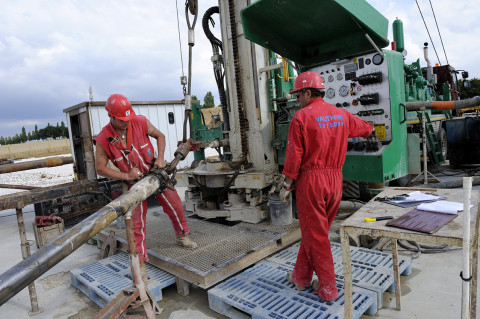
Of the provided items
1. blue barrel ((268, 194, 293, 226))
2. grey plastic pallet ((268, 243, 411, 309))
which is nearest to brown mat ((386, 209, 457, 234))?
grey plastic pallet ((268, 243, 411, 309))

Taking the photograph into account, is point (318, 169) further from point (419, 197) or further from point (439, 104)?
point (439, 104)

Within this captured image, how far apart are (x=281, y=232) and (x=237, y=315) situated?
1.38 meters

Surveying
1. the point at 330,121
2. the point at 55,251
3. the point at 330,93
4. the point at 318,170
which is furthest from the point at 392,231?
the point at 330,93

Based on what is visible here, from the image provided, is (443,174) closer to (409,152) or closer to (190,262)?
(409,152)

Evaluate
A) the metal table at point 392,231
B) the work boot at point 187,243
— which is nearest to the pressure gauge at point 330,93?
the metal table at point 392,231

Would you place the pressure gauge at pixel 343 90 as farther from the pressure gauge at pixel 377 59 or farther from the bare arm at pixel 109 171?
the bare arm at pixel 109 171

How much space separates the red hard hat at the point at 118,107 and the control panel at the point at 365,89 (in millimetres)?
2728

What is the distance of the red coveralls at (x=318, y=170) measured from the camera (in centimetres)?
254

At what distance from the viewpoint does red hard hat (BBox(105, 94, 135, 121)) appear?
3080 millimetres

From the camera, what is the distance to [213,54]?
5.10 m

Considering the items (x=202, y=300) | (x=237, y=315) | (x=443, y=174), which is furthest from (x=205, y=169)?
(x=443, y=174)

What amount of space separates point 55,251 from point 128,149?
177cm

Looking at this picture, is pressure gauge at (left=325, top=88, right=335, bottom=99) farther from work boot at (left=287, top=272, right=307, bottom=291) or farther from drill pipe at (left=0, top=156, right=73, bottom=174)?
drill pipe at (left=0, top=156, right=73, bottom=174)

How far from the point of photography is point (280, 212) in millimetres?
4199
